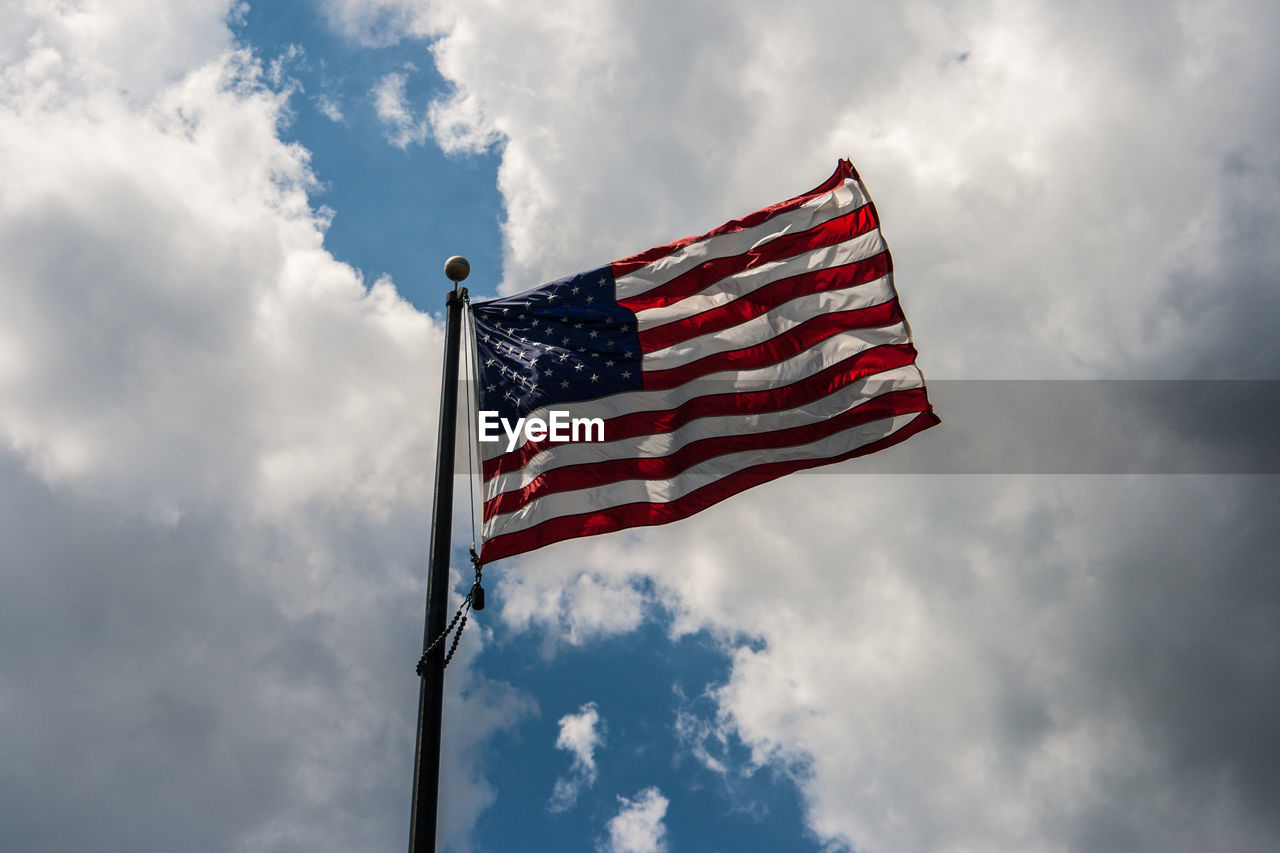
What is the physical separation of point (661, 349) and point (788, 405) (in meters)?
2.17

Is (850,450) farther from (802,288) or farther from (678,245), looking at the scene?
(678,245)

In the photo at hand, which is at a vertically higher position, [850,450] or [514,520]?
[850,450]

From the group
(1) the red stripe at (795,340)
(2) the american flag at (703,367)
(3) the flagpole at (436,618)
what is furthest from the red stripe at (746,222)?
(3) the flagpole at (436,618)

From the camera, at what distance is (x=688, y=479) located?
557 inches

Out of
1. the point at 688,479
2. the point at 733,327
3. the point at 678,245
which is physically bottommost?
the point at 688,479

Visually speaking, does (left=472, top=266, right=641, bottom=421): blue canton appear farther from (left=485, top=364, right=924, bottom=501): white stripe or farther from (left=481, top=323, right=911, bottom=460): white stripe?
(left=485, top=364, right=924, bottom=501): white stripe

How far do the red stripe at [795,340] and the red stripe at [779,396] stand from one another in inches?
17.8

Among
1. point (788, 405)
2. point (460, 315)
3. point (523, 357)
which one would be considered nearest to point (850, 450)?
point (788, 405)

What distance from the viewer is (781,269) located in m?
15.5

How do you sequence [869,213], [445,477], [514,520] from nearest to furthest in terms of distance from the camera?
→ [445,477]
[514,520]
[869,213]

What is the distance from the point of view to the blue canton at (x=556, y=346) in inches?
528

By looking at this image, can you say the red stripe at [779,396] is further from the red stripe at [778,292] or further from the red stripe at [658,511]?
the red stripe at [778,292]

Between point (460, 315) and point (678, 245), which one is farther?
point (678, 245)

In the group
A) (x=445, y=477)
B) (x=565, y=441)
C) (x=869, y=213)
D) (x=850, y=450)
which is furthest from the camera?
(x=869, y=213)
